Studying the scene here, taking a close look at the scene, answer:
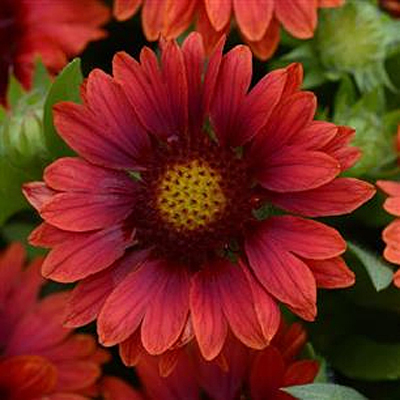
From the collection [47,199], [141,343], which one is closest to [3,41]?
[47,199]

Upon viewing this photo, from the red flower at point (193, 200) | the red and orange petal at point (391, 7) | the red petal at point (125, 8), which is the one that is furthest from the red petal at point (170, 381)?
the red and orange petal at point (391, 7)

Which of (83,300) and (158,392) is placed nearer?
(83,300)

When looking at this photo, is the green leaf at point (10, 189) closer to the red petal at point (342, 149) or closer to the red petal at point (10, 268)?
the red petal at point (10, 268)

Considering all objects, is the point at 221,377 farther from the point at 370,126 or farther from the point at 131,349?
the point at 370,126

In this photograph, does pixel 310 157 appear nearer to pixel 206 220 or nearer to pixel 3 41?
pixel 206 220

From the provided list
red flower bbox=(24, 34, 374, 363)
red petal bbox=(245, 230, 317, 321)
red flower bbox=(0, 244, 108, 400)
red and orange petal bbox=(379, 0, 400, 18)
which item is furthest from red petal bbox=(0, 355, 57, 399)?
red and orange petal bbox=(379, 0, 400, 18)

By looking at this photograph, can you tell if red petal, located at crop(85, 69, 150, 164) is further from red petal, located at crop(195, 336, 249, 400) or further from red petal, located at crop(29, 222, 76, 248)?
red petal, located at crop(195, 336, 249, 400)

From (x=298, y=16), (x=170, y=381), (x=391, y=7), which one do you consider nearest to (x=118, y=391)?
(x=170, y=381)

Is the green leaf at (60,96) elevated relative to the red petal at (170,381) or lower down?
elevated
